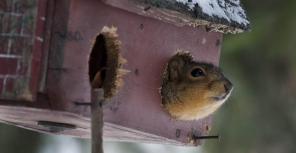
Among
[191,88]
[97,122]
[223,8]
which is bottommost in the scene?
[97,122]

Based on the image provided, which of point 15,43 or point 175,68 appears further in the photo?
point 175,68

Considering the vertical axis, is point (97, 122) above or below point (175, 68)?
below

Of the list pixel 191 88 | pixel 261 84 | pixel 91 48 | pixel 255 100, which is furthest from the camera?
pixel 261 84

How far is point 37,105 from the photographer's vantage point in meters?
2.72

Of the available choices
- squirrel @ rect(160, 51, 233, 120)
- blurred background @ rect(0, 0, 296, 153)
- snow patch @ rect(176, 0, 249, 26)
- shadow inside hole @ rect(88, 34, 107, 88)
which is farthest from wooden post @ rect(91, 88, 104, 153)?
blurred background @ rect(0, 0, 296, 153)

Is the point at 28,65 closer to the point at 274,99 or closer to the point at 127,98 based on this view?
the point at 127,98

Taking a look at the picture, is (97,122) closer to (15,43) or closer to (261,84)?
(15,43)

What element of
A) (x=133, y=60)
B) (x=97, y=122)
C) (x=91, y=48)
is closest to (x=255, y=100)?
(x=133, y=60)

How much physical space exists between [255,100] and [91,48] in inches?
146

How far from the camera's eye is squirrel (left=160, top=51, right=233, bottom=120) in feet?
10.5

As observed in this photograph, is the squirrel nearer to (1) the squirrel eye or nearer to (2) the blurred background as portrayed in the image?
(1) the squirrel eye

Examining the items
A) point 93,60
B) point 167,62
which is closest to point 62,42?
point 93,60

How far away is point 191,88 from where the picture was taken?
3.23 metres

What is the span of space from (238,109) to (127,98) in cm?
324
